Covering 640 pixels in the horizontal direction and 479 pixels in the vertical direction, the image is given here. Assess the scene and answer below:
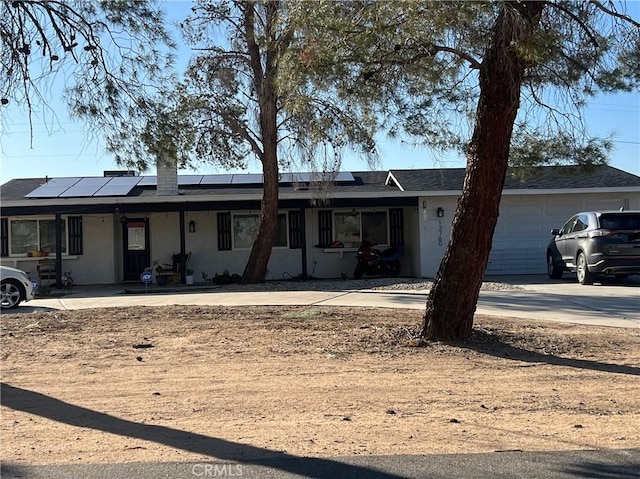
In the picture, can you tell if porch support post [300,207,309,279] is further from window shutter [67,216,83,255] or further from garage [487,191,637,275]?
window shutter [67,216,83,255]

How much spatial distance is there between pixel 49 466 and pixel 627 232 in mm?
12945

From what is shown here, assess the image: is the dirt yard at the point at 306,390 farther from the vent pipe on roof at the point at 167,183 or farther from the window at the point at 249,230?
the window at the point at 249,230

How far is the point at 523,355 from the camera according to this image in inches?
303

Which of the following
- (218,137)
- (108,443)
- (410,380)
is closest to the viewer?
(108,443)

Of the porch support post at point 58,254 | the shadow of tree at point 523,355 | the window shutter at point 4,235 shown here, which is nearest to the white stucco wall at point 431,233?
the shadow of tree at point 523,355

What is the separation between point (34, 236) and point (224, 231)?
6053 millimetres

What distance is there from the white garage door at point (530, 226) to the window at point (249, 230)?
6675 millimetres

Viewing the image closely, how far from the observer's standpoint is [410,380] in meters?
6.52

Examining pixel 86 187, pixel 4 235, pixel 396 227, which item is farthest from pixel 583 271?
pixel 4 235

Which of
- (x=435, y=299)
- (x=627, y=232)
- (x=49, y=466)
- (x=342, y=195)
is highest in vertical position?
(x=342, y=195)

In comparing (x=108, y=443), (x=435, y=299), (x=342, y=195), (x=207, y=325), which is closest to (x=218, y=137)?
(x=342, y=195)

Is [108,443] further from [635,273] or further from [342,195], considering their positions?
[342,195]

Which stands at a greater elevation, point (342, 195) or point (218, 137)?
point (218, 137)

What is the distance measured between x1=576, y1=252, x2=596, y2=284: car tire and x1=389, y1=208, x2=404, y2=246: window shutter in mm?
6754
